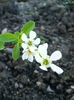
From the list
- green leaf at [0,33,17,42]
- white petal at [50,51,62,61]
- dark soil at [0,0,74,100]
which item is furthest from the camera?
dark soil at [0,0,74,100]

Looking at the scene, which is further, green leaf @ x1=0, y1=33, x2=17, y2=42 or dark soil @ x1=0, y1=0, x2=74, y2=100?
dark soil @ x1=0, y1=0, x2=74, y2=100

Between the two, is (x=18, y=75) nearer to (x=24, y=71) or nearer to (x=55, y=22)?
(x=24, y=71)

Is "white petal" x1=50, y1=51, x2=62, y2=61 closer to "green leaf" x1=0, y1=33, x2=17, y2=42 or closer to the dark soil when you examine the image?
"green leaf" x1=0, y1=33, x2=17, y2=42

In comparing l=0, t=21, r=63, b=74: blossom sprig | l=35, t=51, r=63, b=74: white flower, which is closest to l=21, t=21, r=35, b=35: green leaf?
l=0, t=21, r=63, b=74: blossom sprig

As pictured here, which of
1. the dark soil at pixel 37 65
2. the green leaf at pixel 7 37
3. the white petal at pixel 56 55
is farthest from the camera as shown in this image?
the dark soil at pixel 37 65

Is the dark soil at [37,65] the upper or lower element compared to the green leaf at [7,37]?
lower

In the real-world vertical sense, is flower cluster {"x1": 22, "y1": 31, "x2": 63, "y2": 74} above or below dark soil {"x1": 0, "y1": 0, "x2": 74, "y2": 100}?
above

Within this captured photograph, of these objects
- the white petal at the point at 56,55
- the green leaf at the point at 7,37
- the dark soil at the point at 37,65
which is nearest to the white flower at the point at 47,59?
the white petal at the point at 56,55

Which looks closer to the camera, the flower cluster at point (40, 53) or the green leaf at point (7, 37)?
the flower cluster at point (40, 53)

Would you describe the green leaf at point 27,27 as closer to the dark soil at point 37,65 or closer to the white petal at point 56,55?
the white petal at point 56,55
